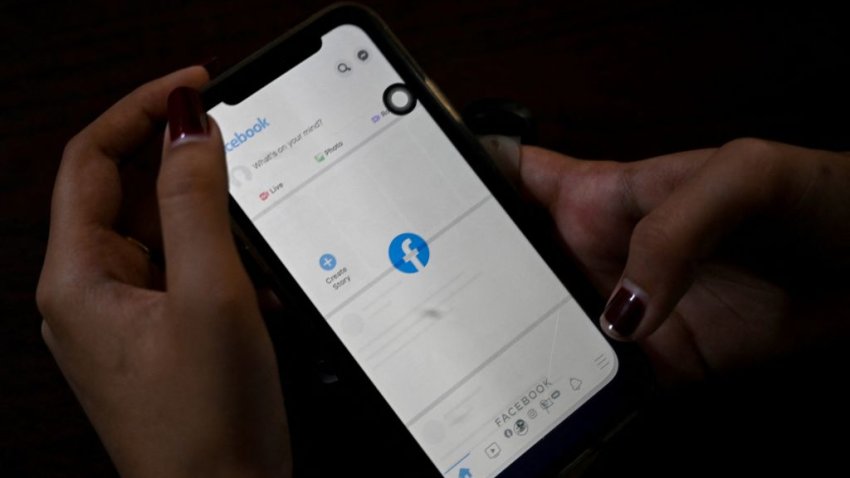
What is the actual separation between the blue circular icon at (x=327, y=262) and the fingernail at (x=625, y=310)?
0.17m

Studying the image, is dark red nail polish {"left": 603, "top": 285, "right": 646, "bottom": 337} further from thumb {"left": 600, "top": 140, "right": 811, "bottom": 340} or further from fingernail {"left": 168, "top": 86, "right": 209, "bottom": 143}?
fingernail {"left": 168, "top": 86, "right": 209, "bottom": 143}

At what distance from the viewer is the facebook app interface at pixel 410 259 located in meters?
0.46

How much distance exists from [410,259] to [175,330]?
0.53 ft

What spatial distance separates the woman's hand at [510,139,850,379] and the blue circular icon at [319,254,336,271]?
0.16 metres

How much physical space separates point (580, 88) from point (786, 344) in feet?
0.77

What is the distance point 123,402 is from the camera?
1.25 ft

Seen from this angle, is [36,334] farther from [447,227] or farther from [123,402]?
[447,227]

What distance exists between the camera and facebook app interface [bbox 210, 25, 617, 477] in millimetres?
457

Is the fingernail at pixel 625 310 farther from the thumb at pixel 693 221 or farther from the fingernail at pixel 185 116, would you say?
the fingernail at pixel 185 116

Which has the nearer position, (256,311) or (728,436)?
(256,311)

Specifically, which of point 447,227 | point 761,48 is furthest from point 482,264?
point 761,48

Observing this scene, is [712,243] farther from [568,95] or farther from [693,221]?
[568,95]

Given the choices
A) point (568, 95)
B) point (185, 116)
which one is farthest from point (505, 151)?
point (185, 116)

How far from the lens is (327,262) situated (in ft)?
1.51
